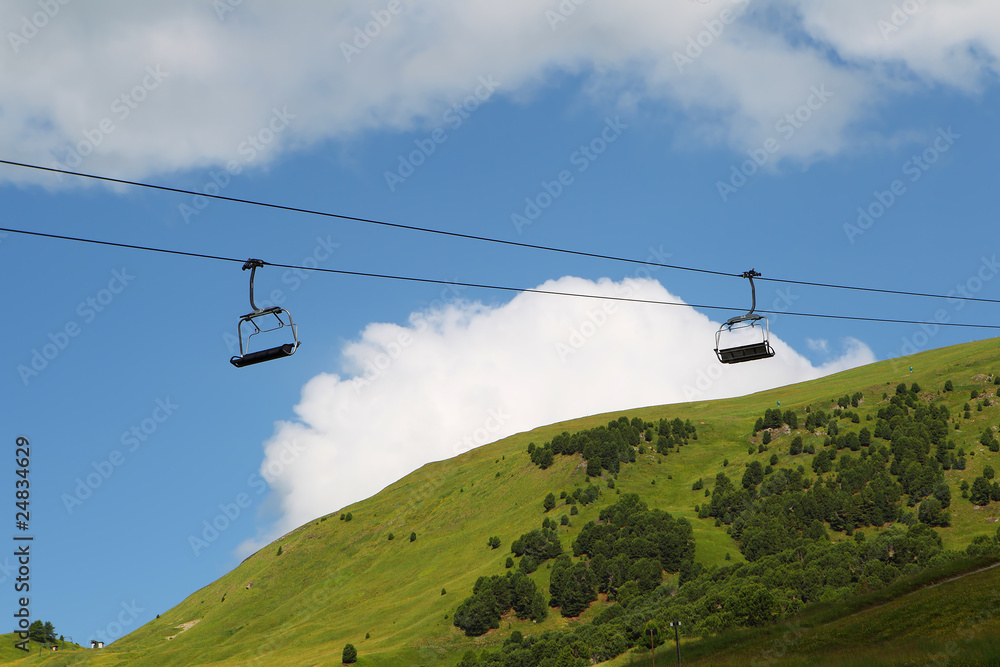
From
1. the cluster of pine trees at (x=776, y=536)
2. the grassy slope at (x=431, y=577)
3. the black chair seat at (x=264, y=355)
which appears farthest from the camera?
the grassy slope at (x=431, y=577)

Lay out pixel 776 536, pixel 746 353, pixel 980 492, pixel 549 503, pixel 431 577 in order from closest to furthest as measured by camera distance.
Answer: pixel 746 353 → pixel 980 492 → pixel 776 536 → pixel 431 577 → pixel 549 503

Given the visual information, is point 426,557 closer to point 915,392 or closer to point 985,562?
point 915,392

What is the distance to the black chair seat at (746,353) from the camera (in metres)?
27.0

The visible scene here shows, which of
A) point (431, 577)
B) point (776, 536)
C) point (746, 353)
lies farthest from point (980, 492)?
point (746, 353)

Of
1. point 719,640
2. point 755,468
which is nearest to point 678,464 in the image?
point 755,468

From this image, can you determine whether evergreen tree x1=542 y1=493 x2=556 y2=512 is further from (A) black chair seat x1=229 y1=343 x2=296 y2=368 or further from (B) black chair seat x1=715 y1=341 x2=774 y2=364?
(A) black chair seat x1=229 y1=343 x2=296 y2=368

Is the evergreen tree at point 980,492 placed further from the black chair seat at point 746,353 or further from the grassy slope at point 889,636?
the black chair seat at point 746,353

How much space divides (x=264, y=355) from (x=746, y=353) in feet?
47.7

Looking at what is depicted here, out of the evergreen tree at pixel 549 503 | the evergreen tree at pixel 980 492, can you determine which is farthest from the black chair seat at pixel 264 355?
the evergreen tree at pixel 549 503

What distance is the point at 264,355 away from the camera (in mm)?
21422

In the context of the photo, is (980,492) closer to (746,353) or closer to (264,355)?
(746,353)

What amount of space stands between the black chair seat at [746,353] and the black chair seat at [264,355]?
13426mm

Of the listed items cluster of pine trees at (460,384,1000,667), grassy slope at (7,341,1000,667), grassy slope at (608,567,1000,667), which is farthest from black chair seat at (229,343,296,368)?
grassy slope at (7,341,1000,667)

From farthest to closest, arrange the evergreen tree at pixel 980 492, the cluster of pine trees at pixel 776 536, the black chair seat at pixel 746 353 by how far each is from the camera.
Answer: the evergreen tree at pixel 980 492
the cluster of pine trees at pixel 776 536
the black chair seat at pixel 746 353
